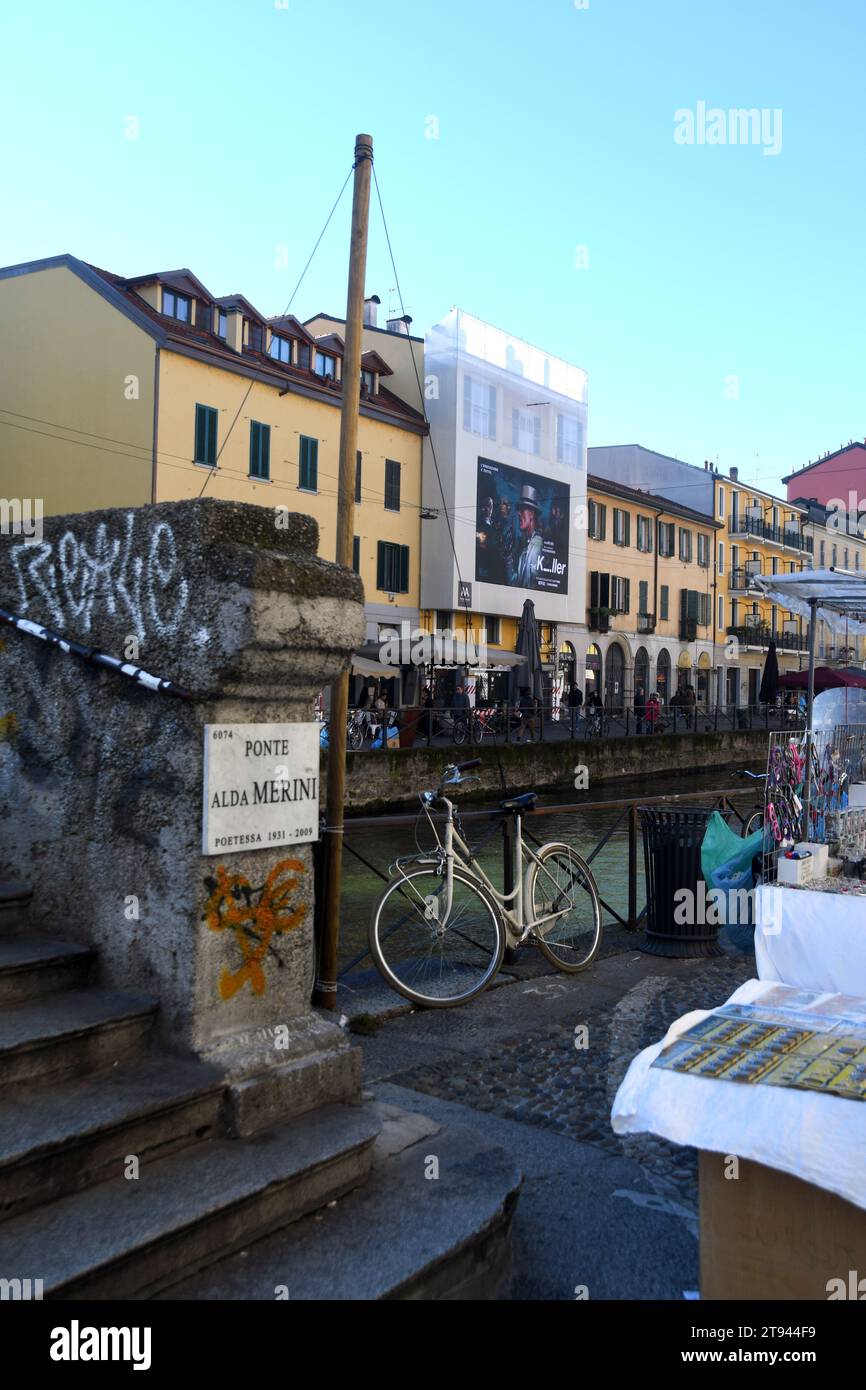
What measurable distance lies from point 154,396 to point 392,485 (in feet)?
32.4

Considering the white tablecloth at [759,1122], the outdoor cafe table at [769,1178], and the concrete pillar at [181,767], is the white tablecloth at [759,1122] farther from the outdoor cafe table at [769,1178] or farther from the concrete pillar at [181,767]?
the concrete pillar at [181,767]

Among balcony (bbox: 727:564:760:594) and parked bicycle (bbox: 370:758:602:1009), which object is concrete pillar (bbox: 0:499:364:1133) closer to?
parked bicycle (bbox: 370:758:602:1009)

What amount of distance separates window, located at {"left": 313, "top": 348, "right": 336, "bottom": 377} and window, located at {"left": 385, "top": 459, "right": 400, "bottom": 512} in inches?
130

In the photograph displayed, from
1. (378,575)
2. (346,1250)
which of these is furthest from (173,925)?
(378,575)

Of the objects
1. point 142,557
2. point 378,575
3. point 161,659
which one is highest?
point 378,575

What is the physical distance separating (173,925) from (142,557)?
1094mm

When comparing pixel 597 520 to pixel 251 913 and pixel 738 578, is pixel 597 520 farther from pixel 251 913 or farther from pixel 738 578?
pixel 251 913

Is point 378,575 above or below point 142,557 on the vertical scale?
above

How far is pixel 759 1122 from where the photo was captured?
7.67 feet

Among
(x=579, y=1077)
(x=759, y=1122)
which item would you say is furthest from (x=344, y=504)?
(x=759, y=1122)

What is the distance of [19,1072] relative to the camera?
272 cm

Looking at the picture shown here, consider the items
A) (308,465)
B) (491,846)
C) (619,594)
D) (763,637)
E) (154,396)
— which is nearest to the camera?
(491,846)

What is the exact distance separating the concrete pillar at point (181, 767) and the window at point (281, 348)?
2783 cm
